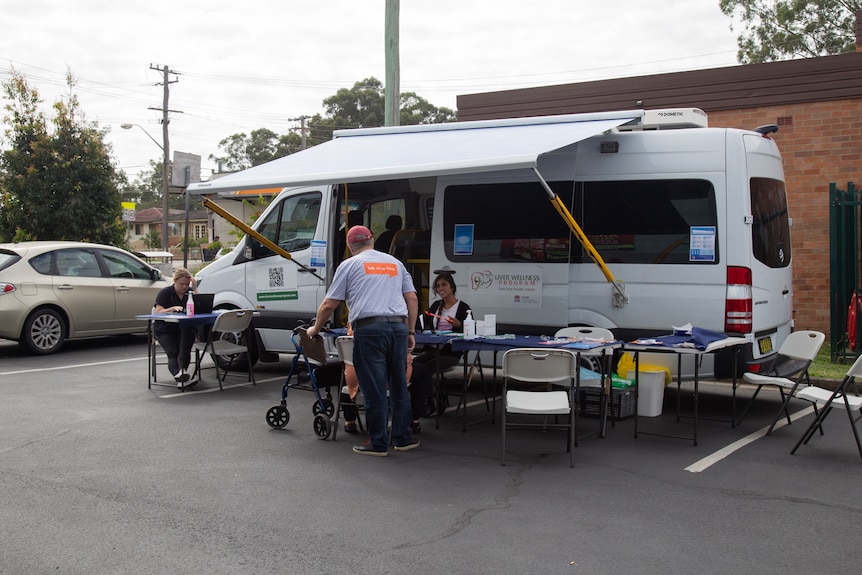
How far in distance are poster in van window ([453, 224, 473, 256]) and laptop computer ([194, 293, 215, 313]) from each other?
113 inches

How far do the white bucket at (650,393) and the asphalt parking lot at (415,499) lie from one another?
0.11 metres

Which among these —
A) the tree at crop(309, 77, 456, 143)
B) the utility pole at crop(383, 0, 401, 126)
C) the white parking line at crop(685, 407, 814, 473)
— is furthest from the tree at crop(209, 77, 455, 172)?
the white parking line at crop(685, 407, 814, 473)

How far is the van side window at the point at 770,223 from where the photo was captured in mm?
7273

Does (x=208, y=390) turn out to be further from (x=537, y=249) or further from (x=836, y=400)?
(x=836, y=400)

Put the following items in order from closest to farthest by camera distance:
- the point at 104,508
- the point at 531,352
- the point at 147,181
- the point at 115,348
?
the point at 104,508 → the point at 531,352 → the point at 115,348 → the point at 147,181

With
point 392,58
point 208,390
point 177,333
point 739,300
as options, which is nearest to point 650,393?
point 739,300

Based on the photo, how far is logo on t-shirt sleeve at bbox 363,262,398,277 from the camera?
6.18 metres

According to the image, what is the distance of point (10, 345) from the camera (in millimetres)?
12852

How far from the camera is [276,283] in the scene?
9.56 meters

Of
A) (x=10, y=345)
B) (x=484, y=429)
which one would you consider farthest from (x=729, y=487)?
(x=10, y=345)

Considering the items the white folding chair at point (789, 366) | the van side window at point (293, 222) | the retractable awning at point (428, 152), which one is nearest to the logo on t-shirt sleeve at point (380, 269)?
the retractable awning at point (428, 152)

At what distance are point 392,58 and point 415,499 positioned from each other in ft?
27.9

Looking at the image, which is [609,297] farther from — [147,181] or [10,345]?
[147,181]

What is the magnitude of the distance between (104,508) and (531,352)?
9.99ft
